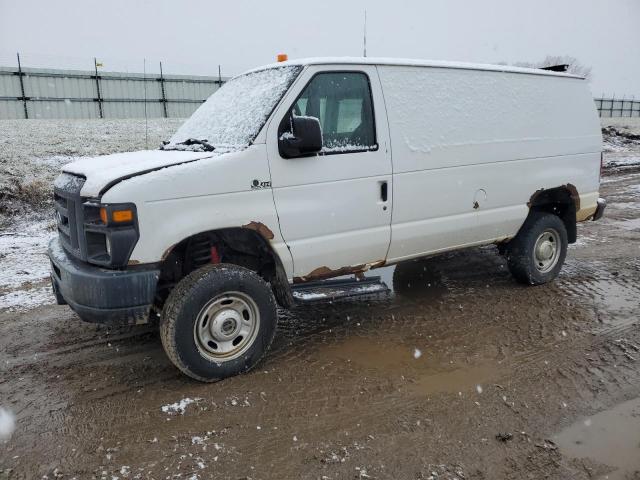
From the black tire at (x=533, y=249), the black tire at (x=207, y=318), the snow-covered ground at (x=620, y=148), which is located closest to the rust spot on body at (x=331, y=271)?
the black tire at (x=207, y=318)

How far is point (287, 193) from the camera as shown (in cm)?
377

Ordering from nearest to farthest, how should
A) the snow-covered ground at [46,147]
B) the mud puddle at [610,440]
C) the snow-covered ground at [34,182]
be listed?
1. the mud puddle at [610,440]
2. the snow-covered ground at [34,182]
3. the snow-covered ground at [46,147]

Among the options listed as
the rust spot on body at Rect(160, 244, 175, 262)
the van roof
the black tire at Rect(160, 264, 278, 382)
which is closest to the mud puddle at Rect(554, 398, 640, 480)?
the black tire at Rect(160, 264, 278, 382)

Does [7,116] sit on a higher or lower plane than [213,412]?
higher

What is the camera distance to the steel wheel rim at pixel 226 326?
3.61m

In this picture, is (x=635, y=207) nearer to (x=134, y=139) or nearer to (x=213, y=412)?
(x=213, y=412)

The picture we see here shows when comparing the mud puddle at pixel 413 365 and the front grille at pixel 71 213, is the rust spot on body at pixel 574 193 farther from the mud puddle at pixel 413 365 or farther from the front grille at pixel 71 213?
the front grille at pixel 71 213

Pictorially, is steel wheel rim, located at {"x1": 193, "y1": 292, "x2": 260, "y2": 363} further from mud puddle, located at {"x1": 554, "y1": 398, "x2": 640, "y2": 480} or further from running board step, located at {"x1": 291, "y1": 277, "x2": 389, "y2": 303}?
mud puddle, located at {"x1": 554, "y1": 398, "x2": 640, "y2": 480}

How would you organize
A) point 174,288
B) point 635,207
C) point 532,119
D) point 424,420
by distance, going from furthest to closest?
point 635,207 → point 532,119 → point 174,288 → point 424,420

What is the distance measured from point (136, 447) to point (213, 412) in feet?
1.68

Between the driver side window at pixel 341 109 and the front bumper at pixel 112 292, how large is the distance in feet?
5.33

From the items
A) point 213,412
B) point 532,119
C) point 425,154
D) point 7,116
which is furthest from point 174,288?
point 7,116

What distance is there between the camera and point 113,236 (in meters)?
3.21

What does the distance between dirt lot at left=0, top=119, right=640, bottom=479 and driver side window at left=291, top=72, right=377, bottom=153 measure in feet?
5.47
